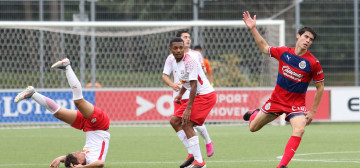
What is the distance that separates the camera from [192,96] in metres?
8.74

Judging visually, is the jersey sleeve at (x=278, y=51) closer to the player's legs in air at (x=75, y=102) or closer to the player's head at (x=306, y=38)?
the player's head at (x=306, y=38)

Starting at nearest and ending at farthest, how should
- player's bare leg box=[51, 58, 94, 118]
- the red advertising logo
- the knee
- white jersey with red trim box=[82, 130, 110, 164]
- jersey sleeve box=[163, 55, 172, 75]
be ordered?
A: white jersey with red trim box=[82, 130, 110, 164] → the knee → player's bare leg box=[51, 58, 94, 118] → jersey sleeve box=[163, 55, 172, 75] → the red advertising logo

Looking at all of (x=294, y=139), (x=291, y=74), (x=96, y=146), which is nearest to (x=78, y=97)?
(x=96, y=146)

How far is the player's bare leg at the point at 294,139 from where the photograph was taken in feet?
26.6

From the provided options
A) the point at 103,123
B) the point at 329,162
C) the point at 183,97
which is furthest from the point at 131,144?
the point at 329,162

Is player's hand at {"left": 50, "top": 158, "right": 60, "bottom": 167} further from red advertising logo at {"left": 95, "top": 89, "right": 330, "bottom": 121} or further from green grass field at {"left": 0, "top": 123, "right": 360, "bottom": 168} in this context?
red advertising logo at {"left": 95, "top": 89, "right": 330, "bottom": 121}

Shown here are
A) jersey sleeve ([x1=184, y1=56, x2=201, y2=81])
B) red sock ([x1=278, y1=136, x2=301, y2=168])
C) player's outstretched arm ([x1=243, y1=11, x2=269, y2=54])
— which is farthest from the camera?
jersey sleeve ([x1=184, y1=56, x2=201, y2=81])

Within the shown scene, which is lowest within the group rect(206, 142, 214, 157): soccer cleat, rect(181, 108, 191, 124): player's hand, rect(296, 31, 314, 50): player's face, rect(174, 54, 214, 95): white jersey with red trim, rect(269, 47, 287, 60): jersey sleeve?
rect(206, 142, 214, 157): soccer cleat

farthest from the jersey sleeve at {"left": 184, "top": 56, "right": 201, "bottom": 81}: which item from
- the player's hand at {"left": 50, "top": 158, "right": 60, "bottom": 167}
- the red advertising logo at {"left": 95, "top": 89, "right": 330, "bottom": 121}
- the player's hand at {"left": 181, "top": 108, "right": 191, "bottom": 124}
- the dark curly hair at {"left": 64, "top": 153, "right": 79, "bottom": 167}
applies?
the red advertising logo at {"left": 95, "top": 89, "right": 330, "bottom": 121}

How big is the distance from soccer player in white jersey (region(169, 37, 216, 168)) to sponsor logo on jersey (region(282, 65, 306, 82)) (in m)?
1.15

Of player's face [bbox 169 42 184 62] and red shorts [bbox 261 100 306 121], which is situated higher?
player's face [bbox 169 42 184 62]

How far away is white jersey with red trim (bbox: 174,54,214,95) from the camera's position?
28.9 feet

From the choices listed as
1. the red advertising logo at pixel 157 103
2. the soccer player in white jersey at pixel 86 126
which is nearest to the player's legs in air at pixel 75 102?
the soccer player in white jersey at pixel 86 126

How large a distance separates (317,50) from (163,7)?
4287mm
